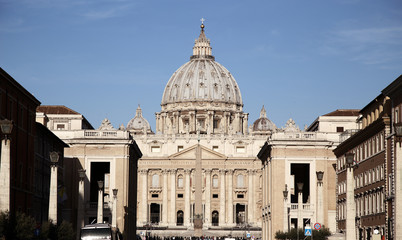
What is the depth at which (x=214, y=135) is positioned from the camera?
196375mm

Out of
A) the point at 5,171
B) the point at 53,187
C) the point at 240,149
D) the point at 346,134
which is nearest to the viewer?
the point at 5,171

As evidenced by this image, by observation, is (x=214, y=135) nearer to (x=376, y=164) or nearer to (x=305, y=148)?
(x=305, y=148)

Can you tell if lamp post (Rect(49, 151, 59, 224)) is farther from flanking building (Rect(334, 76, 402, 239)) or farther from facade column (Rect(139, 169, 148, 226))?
facade column (Rect(139, 169, 148, 226))

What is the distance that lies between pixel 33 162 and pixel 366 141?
86.0 ft

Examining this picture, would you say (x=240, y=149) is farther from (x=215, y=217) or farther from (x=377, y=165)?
(x=377, y=165)

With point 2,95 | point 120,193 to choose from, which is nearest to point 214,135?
point 120,193

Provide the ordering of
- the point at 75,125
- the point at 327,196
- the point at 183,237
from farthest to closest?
1. the point at 183,237
2. the point at 75,125
3. the point at 327,196

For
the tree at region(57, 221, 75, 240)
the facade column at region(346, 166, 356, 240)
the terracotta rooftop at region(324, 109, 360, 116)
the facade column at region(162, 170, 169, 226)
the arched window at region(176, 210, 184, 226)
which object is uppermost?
the terracotta rooftop at region(324, 109, 360, 116)

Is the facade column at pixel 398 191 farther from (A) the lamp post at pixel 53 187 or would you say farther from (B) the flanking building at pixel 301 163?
(B) the flanking building at pixel 301 163

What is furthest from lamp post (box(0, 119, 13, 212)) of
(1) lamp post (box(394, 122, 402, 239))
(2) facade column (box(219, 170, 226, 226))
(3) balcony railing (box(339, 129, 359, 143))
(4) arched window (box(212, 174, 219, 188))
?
(4) arched window (box(212, 174, 219, 188))

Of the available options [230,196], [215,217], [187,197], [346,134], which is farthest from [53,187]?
[215,217]

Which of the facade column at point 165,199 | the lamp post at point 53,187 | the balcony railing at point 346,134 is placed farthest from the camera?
the facade column at point 165,199

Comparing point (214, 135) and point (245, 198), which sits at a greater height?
point (214, 135)

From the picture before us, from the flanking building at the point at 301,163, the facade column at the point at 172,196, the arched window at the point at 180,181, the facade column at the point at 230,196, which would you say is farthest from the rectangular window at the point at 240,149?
the flanking building at the point at 301,163
